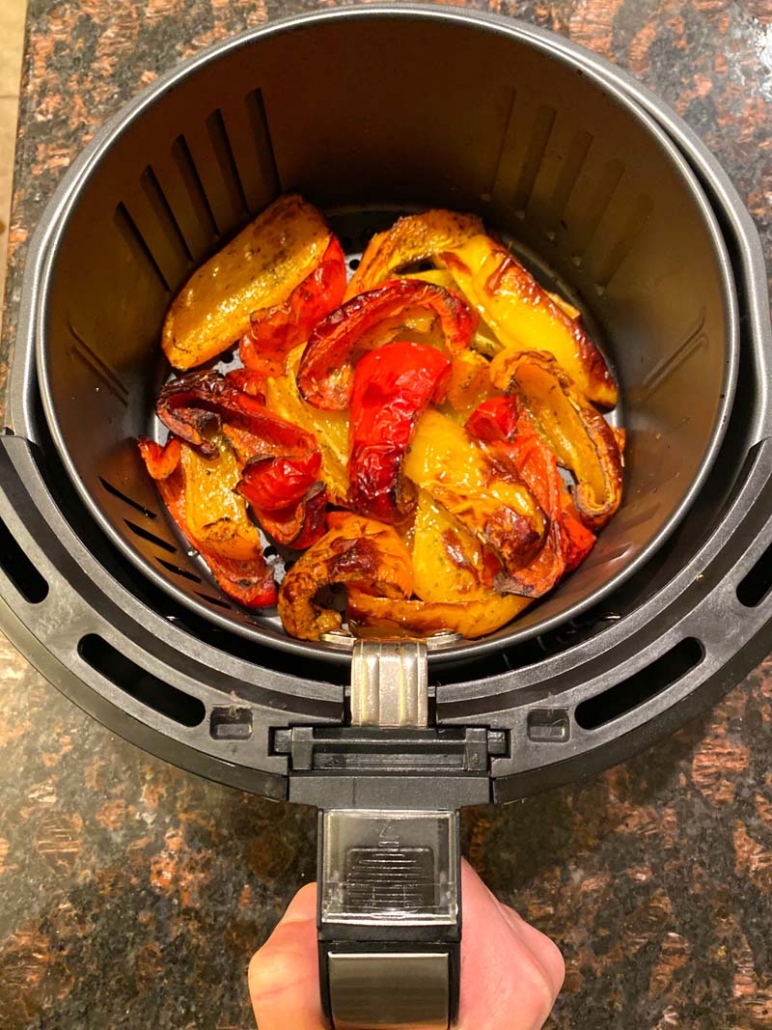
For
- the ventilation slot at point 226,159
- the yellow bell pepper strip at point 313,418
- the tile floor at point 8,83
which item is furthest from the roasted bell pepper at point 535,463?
the tile floor at point 8,83

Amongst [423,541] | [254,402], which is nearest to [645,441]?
[423,541]

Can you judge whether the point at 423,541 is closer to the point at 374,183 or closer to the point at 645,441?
the point at 645,441

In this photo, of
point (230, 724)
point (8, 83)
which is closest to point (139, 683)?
point (230, 724)

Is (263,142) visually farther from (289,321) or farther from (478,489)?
(478,489)

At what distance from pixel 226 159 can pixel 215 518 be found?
1.16 feet

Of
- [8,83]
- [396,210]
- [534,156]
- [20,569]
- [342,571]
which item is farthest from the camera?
[8,83]

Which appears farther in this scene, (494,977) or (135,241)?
(135,241)

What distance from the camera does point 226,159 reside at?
0.79 m

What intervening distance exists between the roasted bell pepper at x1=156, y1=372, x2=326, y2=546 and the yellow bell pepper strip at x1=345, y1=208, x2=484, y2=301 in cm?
18

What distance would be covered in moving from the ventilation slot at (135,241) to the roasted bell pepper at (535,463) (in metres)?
0.35

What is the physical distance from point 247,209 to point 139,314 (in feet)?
0.56

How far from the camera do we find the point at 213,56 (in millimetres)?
667

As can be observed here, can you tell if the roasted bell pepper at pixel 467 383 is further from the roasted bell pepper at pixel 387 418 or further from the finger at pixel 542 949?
the finger at pixel 542 949

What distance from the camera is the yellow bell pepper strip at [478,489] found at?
0.70 metres
